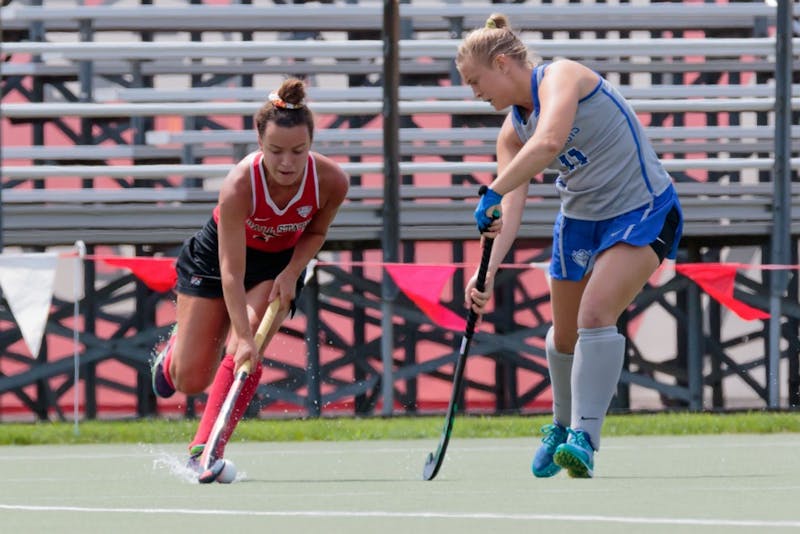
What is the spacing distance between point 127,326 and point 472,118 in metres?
3.06

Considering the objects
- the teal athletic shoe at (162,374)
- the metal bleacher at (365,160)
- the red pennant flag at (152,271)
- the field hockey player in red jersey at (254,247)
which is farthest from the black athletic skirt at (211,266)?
the metal bleacher at (365,160)

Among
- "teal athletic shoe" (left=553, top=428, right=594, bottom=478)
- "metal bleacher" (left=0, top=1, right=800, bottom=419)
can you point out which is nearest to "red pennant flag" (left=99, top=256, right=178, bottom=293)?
"metal bleacher" (left=0, top=1, right=800, bottom=419)

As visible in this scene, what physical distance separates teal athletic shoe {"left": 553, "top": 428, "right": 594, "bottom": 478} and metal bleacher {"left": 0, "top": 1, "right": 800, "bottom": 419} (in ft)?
18.9

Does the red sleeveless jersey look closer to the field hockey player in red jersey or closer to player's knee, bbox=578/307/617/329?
the field hockey player in red jersey

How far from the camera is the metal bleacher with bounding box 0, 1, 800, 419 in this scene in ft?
42.0

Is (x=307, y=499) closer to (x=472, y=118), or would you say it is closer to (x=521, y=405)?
(x=521, y=405)

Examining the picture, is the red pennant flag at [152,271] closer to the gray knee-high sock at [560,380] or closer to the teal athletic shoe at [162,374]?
the teal athletic shoe at [162,374]

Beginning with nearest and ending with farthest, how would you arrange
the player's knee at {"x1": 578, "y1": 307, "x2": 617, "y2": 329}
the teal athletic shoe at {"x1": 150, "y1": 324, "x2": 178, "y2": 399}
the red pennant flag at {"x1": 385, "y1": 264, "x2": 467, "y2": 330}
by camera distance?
the player's knee at {"x1": 578, "y1": 307, "x2": 617, "y2": 329}, the teal athletic shoe at {"x1": 150, "y1": 324, "x2": 178, "y2": 399}, the red pennant flag at {"x1": 385, "y1": 264, "x2": 467, "y2": 330}

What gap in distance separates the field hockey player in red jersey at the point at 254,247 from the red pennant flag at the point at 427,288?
407 cm

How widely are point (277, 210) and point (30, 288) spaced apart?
4299 millimetres

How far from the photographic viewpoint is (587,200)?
6.45 m

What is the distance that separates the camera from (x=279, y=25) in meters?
14.4

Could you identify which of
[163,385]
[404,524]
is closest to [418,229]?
[163,385]

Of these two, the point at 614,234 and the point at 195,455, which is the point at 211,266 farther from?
the point at 614,234
